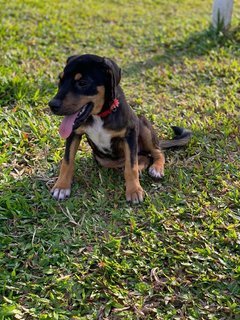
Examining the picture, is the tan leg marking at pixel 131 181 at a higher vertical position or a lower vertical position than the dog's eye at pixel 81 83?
lower

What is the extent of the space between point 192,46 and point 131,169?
3885mm

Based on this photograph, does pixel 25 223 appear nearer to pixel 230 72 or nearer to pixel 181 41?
pixel 230 72

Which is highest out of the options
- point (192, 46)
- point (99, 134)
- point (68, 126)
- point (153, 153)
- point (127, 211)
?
point (68, 126)

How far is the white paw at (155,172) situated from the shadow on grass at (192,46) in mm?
2690

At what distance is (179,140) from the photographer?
455 centimetres

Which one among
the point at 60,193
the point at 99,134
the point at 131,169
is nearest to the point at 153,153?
the point at 131,169

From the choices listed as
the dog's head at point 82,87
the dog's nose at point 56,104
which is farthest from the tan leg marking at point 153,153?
the dog's nose at point 56,104

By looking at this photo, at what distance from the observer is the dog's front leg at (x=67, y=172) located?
12.7 feet

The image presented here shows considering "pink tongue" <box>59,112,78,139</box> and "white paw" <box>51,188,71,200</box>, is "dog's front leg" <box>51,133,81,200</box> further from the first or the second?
"pink tongue" <box>59,112,78,139</box>

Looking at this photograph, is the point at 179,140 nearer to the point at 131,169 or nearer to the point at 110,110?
the point at 131,169

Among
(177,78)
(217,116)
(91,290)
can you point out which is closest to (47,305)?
(91,290)

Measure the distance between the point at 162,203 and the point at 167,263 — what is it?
638 millimetres

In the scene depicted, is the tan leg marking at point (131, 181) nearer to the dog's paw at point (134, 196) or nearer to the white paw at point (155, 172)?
the dog's paw at point (134, 196)

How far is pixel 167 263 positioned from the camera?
11.0 feet
